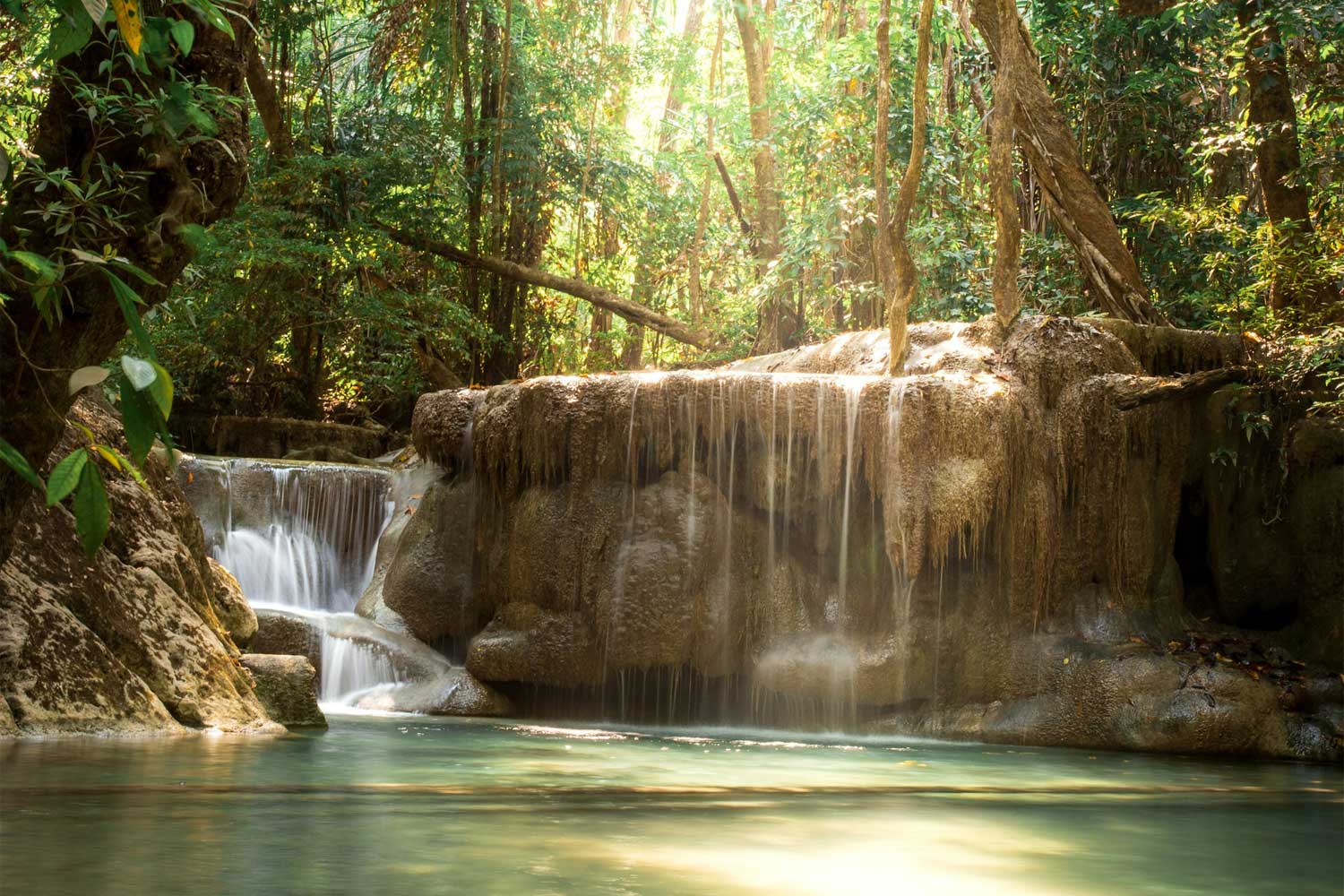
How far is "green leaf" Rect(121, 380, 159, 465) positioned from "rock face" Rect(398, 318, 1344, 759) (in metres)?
7.94

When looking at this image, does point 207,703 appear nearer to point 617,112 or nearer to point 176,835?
point 176,835

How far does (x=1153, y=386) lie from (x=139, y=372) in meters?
8.83

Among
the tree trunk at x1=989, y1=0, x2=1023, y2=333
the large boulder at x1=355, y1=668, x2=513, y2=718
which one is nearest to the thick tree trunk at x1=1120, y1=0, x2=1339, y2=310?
the tree trunk at x1=989, y1=0, x2=1023, y2=333

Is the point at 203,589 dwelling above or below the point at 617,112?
below

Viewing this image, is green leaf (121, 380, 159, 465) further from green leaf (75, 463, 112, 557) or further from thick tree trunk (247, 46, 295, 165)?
thick tree trunk (247, 46, 295, 165)

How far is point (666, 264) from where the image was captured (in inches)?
842

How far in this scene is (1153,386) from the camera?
9422 mm

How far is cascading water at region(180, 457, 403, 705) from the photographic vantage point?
11.8 meters

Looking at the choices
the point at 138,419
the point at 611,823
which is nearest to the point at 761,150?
the point at 611,823

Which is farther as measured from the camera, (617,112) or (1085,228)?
(617,112)

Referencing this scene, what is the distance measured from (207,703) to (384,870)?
360cm

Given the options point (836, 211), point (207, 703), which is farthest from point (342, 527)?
point (836, 211)

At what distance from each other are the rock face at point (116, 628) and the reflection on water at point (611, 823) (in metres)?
0.30

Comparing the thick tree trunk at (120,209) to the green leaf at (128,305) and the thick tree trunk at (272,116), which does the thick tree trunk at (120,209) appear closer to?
the green leaf at (128,305)
